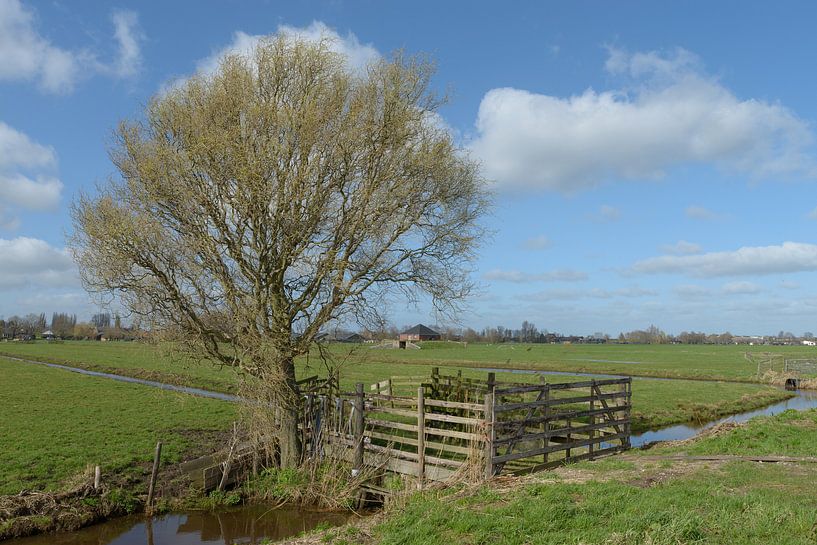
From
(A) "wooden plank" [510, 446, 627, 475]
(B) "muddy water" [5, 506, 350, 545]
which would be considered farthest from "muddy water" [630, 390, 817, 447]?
(B) "muddy water" [5, 506, 350, 545]

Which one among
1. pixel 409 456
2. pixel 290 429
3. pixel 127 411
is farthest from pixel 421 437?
pixel 127 411

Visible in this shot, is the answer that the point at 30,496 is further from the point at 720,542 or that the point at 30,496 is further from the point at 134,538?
the point at 720,542

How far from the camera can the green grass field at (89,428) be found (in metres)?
16.8

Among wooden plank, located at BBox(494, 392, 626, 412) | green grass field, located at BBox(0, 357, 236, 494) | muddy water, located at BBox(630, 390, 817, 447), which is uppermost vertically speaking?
wooden plank, located at BBox(494, 392, 626, 412)

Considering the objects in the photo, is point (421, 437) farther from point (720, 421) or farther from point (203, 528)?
point (720, 421)

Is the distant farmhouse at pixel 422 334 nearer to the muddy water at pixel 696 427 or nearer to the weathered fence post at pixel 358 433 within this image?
the muddy water at pixel 696 427

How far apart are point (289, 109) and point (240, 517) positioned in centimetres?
1121

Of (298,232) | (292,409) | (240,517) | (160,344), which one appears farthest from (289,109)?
(240,517)

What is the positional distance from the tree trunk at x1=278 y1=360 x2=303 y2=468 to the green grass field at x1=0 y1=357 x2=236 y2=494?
149 inches

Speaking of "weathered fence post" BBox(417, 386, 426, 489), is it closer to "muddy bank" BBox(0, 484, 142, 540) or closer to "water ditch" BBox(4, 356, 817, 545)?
"water ditch" BBox(4, 356, 817, 545)

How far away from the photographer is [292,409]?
17.3 metres

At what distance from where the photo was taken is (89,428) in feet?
73.7

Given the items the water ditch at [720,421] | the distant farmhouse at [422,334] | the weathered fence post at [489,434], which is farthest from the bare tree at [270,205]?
the distant farmhouse at [422,334]

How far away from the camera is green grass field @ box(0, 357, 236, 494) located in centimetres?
1680
